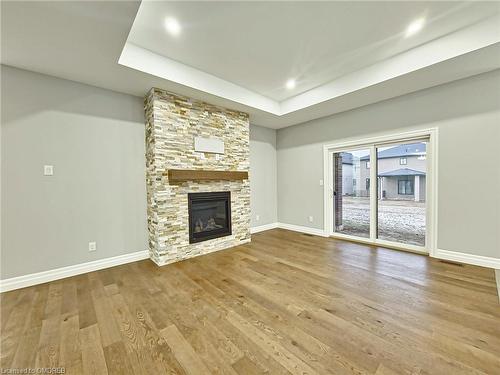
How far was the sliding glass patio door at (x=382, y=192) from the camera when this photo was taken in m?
3.62

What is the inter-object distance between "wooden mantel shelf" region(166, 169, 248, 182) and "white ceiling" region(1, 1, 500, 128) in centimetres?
125

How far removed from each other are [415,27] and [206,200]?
3672 millimetres

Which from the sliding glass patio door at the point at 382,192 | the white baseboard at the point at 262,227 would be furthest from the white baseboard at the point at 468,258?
the white baseboard at the point at 262,227

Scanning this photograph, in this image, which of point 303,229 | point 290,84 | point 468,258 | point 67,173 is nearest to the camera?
point 67,173

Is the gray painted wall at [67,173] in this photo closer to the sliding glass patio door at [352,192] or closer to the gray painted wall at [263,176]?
the gray painted wall at [263,176]

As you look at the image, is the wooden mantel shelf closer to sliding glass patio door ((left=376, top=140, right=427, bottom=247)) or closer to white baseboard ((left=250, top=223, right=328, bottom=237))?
white baseboard ((left=250, top=223, right=328, bottom=237))

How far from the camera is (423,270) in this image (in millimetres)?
2857

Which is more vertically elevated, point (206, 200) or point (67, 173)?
point (67, 173)

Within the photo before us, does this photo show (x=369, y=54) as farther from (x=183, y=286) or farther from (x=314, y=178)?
(x=183, y=286)

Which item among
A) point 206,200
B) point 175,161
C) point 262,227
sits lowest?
point 262,227

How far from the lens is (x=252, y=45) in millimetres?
2639

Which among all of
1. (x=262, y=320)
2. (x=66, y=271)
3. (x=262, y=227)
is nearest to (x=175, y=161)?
(x=66, y=271)

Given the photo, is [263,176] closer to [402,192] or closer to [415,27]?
[402,192]

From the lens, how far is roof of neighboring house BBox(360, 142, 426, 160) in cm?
357
